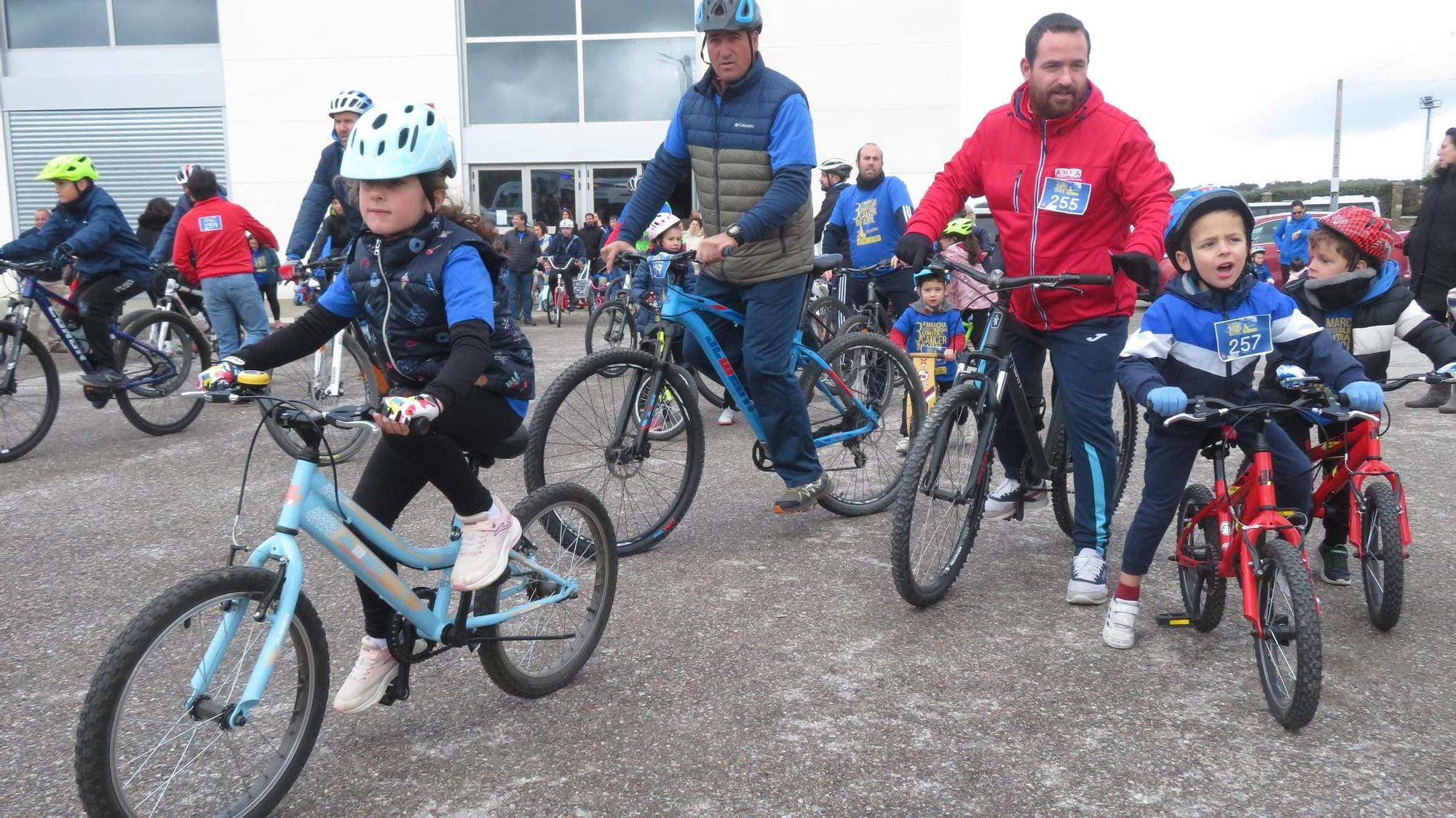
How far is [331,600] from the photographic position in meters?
4.40

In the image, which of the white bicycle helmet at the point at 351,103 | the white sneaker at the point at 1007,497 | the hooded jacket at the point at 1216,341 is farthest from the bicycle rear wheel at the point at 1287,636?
the white bicycle helmet at the point at 351,103

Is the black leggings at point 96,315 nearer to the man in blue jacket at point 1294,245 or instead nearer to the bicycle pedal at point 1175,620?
the bicycle pedal at point 1175,620

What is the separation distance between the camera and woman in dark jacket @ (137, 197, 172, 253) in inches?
544

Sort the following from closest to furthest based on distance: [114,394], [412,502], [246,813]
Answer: [246,813] → [412,502] → [114,394]

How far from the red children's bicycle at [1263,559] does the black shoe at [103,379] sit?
6.94 meters

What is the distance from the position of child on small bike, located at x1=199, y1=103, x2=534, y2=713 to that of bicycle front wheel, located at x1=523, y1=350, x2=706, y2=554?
1.24 metres

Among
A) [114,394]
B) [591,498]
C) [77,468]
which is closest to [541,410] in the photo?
[591,498]

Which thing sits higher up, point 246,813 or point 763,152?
point 763,152

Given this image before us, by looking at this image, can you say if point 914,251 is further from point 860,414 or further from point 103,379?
point 103,379

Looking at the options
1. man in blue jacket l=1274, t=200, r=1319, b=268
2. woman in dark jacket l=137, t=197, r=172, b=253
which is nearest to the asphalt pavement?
man in blue jacket l=1274, t=200, r=1319, b=268

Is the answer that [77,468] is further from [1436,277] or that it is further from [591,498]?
[1436,277]

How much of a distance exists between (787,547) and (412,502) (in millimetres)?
2088

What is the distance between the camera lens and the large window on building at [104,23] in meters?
23.3

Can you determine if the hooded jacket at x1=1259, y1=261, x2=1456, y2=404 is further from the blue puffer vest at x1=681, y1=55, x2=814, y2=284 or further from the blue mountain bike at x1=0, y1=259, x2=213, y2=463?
the blue mountain bike at x1=0, y1=259, x2=213, y2=463
